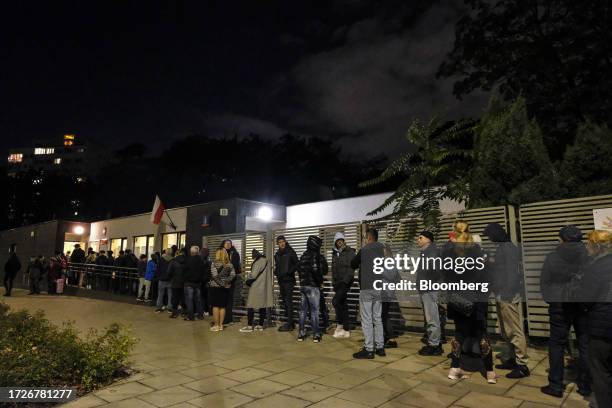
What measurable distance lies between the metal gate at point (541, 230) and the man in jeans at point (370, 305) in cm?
246

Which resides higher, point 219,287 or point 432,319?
point 219,287

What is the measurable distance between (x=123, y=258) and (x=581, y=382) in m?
14.9

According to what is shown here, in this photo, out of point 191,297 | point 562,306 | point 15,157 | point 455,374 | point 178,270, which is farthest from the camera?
point 15,157

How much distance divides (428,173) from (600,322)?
592cm

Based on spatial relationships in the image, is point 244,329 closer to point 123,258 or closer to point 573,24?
point 123,258

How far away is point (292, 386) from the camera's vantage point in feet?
15.9

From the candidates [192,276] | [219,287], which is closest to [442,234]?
[219,287]

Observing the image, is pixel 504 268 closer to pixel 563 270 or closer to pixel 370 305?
pixel 563 270

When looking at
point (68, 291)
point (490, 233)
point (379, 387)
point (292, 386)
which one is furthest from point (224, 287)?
point (68, 291)

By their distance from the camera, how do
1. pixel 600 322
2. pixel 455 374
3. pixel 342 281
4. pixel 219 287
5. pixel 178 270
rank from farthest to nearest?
1. pixel 178 270
2. pixel 219 287
3. pixel 342 281
4. pixel 455 374
5. pixel 600 322

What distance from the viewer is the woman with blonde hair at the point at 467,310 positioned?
15.8 feet

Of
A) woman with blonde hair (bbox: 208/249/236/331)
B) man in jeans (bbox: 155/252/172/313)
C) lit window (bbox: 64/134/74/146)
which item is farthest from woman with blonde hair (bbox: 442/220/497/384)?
lit window (bbox: 64/134/74/146)

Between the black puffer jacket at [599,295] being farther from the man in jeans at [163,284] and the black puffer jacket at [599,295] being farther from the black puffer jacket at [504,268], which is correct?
the man in jeans at [163,284]

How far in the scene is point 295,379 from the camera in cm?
512
